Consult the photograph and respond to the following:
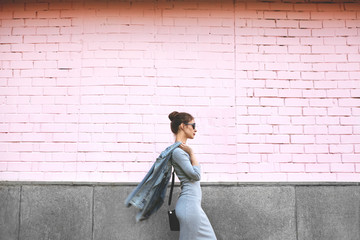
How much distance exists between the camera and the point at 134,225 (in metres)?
4.69

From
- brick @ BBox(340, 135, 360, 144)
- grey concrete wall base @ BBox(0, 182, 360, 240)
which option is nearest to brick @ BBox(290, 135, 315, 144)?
Result: brick @ BBox(340, 135, 360, 144)

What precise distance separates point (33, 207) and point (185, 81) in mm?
2829

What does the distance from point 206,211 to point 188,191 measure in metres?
1.20

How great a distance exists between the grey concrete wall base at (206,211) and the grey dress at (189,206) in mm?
1084

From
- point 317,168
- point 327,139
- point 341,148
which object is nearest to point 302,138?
point 327,139

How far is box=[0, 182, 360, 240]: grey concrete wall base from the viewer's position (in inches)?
185

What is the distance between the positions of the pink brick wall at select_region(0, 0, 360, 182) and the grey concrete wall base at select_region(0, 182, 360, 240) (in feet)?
0.62

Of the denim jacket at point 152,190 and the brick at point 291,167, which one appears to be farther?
the brick at point 291,167

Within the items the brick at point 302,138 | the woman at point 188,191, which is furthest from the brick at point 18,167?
the brick at point 302,138

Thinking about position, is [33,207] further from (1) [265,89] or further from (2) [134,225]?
(1) [265,89]

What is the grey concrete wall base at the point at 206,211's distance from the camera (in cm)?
469

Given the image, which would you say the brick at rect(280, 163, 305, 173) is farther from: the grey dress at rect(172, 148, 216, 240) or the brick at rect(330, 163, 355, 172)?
the grey dress at rect(172, 148, 216, 240)

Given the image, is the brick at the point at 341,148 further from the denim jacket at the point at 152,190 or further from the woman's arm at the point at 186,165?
the denim jacket at the point at 152,190

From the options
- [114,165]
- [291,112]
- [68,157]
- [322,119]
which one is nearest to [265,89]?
[291,112]
